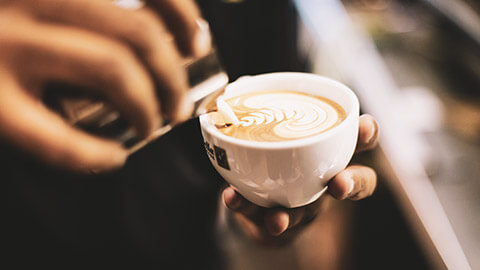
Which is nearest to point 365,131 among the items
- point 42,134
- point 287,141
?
point 287,141

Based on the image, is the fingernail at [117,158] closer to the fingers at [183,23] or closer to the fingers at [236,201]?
the fingers at [183,23]

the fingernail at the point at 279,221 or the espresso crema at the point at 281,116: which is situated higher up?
the espresso crema at the point at 281,116

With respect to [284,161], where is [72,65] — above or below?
above

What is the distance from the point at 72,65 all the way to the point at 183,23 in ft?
0.67

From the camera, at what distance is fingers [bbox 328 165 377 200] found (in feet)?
2.63

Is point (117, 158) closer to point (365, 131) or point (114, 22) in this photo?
point (114, 22)

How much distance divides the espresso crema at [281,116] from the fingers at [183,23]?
0.92 ft

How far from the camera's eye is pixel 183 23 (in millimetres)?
552

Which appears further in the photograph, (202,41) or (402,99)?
(402,99)

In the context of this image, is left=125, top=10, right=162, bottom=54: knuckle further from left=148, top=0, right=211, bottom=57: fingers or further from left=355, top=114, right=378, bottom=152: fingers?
left=355, top=114, right=378, bottom=152: fingers

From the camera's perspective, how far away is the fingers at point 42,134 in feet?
Answer: 1.32

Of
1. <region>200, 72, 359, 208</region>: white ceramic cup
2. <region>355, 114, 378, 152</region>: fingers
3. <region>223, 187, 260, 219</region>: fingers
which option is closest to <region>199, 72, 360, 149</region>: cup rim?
<region>200, 72, 359, 208</region>: white ceramic cup

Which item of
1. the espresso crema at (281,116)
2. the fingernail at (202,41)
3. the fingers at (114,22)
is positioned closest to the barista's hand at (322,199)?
the espresso crema at (281,116)

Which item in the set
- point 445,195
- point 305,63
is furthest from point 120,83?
point 305,63
